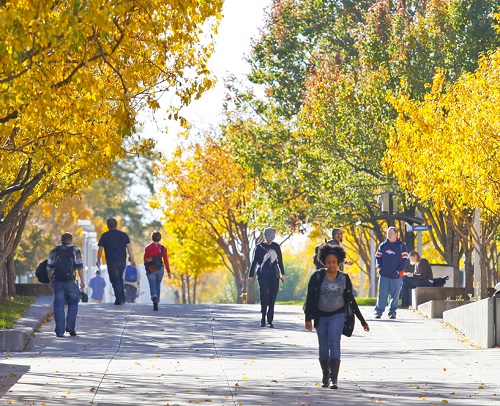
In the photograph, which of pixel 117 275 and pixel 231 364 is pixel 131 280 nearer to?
pixel 117 275

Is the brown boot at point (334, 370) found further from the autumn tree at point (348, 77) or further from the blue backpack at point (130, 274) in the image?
the autumn tree at point (348, 77)

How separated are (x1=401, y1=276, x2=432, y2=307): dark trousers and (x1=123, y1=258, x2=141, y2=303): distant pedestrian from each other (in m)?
6.19

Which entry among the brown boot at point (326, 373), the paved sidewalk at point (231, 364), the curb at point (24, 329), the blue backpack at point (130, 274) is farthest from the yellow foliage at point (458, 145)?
the brown boot at point (326, 373)

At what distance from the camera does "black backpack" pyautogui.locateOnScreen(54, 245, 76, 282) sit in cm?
1952

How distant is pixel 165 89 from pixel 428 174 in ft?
33.1

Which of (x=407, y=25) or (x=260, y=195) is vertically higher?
(x=407, y=25)

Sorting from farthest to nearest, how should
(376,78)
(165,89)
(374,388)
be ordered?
(376,78), (165,89), (374,388)

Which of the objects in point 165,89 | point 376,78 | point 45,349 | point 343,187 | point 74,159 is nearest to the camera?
point 165,89

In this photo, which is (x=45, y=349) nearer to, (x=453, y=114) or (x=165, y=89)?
(x=165, y=89)

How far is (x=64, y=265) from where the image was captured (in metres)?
19.5

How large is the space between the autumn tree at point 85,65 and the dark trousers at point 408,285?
35.3ft

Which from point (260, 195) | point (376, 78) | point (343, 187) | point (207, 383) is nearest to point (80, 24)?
point (207, 383)

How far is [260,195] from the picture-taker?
4097 centimetres

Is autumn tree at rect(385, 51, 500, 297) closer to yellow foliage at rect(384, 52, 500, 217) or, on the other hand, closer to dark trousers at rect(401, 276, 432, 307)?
yellow foliage at rect(384, 52, 500, 217)
